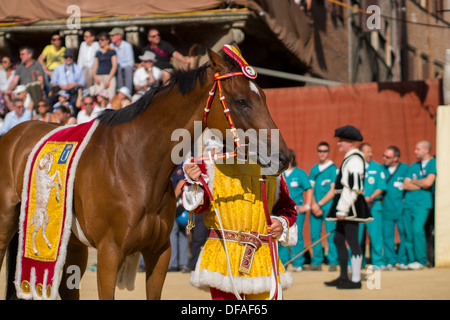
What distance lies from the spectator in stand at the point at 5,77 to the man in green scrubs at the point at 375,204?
7.56 meters

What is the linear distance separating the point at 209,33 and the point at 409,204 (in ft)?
18.0

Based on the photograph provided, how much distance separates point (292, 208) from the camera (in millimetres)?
4727

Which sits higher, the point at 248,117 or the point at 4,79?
the point at 4,79

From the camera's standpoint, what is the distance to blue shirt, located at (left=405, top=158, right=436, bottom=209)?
10219mm

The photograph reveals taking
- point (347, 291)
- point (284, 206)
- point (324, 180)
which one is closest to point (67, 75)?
point (324, 180)

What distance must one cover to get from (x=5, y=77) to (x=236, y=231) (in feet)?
35.9

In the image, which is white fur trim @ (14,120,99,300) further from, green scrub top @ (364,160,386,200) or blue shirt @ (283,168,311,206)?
green scrub top @ (364,160,386,200)

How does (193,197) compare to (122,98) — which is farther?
(122,98)

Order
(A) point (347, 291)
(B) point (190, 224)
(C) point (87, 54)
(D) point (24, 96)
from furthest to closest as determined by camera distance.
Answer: (D) point (24, 96) < (C) point (87, 54) < (A) point (347, 291) < (B) point (190, 224)

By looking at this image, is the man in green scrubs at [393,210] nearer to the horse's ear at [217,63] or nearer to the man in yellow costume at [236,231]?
the man in yellow costume at [236,231]

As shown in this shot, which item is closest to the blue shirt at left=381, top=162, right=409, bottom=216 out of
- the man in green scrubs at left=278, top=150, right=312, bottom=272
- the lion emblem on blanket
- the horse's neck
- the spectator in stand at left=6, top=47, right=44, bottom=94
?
the man in green scrubs at left=278, top=150, right=312, bottom=272

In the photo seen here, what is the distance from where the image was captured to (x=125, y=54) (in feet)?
42.8

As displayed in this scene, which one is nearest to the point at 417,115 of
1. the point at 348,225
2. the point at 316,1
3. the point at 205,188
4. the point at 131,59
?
the point at 348,225

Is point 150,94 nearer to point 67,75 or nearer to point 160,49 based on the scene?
point 160,49
